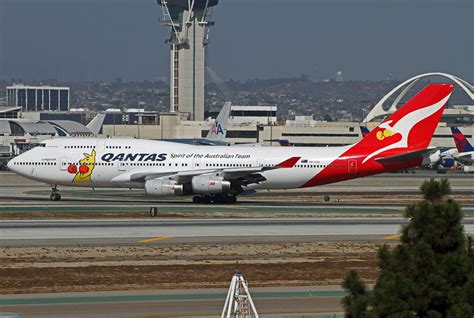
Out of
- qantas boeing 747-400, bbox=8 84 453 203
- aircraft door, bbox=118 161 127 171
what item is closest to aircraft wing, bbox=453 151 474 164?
qantas boeing 747-400, bbox=8 84 453 203

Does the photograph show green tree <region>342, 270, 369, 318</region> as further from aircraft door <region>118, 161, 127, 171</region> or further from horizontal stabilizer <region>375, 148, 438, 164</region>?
aircraft door <region>118, 161, 127, 171</region>

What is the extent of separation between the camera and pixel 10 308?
30.5 meters

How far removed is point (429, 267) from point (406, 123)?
49.0m

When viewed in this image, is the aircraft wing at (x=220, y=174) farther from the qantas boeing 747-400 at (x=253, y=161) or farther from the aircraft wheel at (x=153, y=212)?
the aircraft wheel at (x=153, y=212)

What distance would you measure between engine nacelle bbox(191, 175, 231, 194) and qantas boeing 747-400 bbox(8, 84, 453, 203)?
A: 56 cm

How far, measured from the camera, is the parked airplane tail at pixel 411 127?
6756 cm

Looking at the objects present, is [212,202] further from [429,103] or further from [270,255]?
[270,255]

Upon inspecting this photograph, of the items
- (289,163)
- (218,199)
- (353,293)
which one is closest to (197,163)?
(218,199)

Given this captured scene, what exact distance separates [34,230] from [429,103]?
1173 inches

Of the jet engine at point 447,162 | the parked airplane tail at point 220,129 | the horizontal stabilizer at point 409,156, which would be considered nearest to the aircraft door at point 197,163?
the horizontal stabilizer at point 409,156

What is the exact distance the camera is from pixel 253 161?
224 feet

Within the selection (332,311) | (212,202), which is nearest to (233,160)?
(212,202)

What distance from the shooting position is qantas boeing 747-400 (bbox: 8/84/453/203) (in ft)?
221

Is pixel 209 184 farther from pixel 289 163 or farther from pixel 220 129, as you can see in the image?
pixel 220 129
